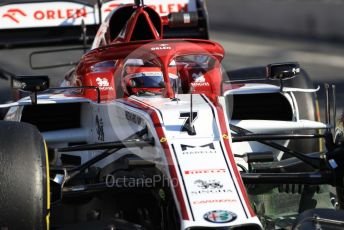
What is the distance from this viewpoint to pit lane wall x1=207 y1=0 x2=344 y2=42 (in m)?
17.7

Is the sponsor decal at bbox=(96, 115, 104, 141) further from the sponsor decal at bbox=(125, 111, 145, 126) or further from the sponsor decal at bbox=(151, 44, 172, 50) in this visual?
the sponsor decal at bbox=(151, 44, 172, 50)

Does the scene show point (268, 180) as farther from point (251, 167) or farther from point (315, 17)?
point (315, 17)

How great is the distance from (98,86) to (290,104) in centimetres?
164

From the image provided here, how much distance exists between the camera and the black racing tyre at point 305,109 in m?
Result: 7.92

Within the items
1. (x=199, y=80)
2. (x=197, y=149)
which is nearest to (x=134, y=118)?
(x=197, y=149)

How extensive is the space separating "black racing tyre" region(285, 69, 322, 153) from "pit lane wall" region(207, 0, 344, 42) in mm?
9302

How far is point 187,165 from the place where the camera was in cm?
565

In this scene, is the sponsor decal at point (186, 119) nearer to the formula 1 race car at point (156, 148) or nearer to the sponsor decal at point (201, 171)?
the formula 1 race car at point (156, 148)

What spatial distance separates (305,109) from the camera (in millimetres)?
8109

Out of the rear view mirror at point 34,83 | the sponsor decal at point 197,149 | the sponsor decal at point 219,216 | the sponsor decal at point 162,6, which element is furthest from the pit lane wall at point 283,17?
the sponsor decal at point 219,216

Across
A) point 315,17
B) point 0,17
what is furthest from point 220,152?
point 315,17

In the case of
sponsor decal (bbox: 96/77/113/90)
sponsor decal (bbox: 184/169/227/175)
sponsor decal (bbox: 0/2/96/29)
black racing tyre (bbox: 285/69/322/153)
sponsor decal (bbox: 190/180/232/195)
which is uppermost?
sponsor decal (bbox: 0/2/96/29)

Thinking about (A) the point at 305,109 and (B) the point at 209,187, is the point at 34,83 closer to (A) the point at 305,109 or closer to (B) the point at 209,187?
(B) the point at 209,187

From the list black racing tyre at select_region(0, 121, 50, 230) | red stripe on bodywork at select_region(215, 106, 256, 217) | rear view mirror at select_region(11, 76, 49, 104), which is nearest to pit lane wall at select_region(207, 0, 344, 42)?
rear view mirror at select_region(11, 76, 49, 104)
